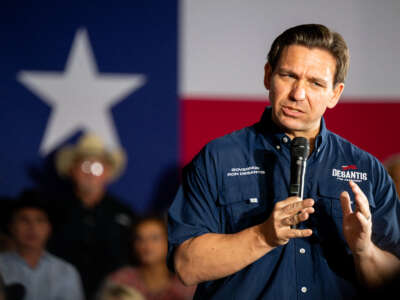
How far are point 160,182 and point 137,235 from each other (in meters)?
0.60

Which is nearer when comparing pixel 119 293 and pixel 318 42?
pixel 318 42

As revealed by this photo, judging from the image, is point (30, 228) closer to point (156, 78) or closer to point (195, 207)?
point (156, 78)

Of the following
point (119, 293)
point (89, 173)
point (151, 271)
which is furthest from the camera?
point (89, 173)

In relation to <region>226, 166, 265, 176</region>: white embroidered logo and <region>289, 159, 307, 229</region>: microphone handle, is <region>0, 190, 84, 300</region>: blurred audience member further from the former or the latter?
<region>289, 159, 307, 229</region>: microphone handle

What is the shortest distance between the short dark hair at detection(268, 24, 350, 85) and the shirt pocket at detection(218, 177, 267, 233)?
0.40m

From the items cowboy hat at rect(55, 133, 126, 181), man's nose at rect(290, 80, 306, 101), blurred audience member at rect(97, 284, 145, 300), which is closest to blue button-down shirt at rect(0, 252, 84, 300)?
blurred audience member at rect(97, 284, 145, 300)

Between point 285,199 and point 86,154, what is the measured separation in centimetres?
316

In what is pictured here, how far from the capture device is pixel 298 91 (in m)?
1.58

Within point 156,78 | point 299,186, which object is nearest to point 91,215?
point 156,78

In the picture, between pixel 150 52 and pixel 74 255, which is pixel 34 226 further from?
pixel 150 52

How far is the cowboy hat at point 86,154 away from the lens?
4402mm

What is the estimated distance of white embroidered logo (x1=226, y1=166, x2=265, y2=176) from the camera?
5.32ft

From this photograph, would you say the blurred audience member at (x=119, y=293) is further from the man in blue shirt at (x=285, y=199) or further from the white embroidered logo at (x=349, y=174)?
the white embroidered logo at (x=349, y=174)

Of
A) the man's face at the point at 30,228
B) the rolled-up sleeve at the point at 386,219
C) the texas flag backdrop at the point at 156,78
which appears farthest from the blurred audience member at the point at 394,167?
the man's face at the point at 30,228
